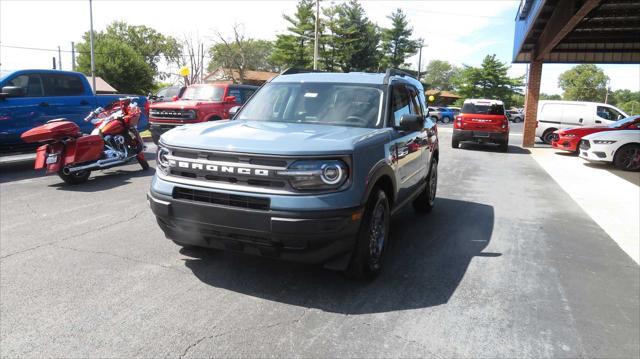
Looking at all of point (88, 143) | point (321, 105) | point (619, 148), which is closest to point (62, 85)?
point (88, 143)

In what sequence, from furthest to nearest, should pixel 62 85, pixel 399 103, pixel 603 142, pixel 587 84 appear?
pixel 587 84, pixel 603 142, pixel 62 85, pixel 399 103

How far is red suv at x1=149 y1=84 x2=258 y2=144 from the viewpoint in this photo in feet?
41.2

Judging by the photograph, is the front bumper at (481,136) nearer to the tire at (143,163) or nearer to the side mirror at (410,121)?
the tire at (143,163)

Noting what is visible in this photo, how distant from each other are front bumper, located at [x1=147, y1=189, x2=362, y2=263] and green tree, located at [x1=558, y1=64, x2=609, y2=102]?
14708 cm

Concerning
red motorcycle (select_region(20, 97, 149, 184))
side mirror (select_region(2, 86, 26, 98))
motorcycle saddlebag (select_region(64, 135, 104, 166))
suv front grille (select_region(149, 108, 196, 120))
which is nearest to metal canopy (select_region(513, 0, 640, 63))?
suv front grille (select_region(149, 108, 196, 120))

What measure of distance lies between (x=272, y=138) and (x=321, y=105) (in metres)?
1.24

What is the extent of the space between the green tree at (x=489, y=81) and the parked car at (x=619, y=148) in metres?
62.6

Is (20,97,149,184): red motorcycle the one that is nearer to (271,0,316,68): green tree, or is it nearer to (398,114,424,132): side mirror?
(398,114,424,132): side mirror

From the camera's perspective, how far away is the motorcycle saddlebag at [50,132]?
7.20 m

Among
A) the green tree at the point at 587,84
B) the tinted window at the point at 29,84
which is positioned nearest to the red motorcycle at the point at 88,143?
the tinted window at the point at 29,84

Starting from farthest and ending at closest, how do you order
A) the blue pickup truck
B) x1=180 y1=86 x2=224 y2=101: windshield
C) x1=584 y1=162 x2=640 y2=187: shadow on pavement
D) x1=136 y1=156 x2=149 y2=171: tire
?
x1=180 y1=86 x2=224 y2=101: windshield
x1=584 y1=162 x2=640 y2=187: shadow on pavement
x1=136 y1=156 x2=149 y2=171: tire
the blue pickup truck

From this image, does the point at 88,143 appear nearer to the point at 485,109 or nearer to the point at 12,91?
the point at 12,91

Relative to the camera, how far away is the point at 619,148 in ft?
41.1

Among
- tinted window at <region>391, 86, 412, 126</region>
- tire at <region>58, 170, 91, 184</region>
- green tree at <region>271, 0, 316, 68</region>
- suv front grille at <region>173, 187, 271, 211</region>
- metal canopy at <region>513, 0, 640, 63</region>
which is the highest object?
green tree at <region>271, 0, 316, 68</region>
